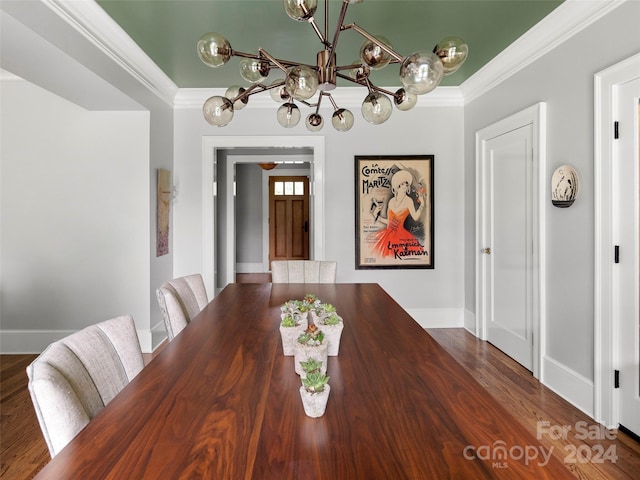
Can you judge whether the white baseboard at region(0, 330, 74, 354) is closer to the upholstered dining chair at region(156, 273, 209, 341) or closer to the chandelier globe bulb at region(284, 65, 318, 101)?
the upholstered dining chair at region(156, 273, 209, 341)

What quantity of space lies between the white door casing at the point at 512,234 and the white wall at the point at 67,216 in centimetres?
320

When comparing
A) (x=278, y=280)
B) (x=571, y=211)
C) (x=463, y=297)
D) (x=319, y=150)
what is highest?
(x=319, y=150)

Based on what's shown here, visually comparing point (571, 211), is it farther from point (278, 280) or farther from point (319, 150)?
point (319, 150)

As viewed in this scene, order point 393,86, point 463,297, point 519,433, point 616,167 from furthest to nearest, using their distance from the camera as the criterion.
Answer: point 463,297 → point 393,86 → point 616,167 → point 519,433

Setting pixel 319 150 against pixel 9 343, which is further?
pixel 319 150

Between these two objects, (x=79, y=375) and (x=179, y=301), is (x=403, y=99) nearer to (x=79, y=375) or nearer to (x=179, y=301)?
(x=179, y=301)

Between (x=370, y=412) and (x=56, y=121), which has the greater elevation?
(x=56, y=121)

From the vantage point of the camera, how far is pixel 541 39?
2658 millimetres

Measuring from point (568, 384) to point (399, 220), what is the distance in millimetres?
2104

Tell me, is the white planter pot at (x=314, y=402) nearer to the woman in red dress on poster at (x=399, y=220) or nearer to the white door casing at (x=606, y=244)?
the white door casing at (x=606, y=244)

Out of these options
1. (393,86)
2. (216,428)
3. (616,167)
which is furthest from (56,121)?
(616,167)

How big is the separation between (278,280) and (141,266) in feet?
4.72

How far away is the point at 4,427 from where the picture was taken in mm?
2186

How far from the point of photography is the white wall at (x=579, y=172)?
2.17 meters
